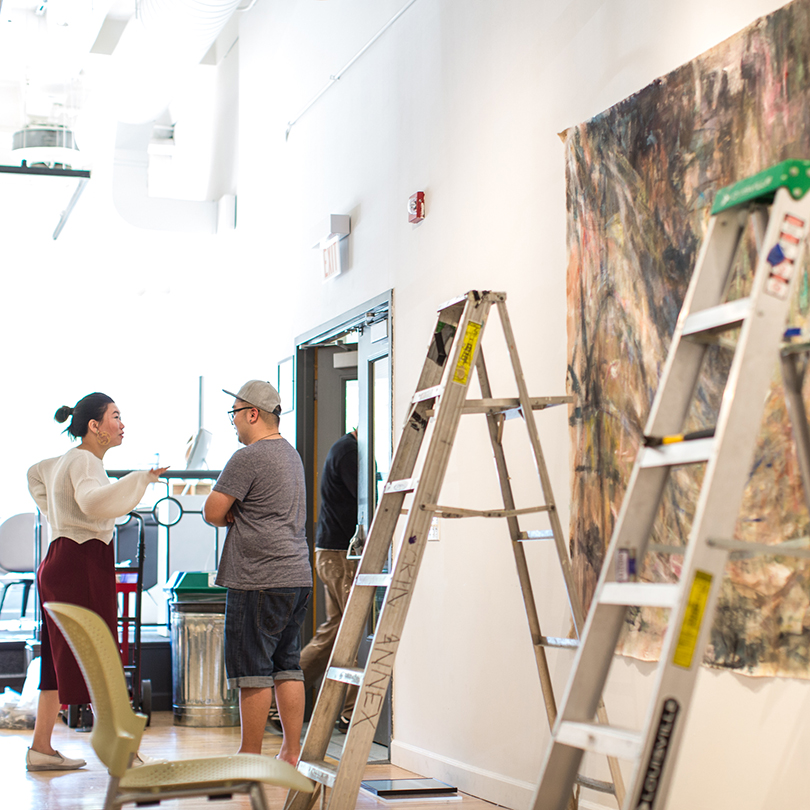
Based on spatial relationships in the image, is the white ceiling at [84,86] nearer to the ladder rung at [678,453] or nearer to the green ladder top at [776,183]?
the green ladder top at [776,183]

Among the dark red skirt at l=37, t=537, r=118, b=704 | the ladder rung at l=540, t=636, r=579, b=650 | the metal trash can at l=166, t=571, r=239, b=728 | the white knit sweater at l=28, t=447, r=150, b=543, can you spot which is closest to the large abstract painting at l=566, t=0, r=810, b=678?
the ladder rung at l=540, t=636, r=579, b=650

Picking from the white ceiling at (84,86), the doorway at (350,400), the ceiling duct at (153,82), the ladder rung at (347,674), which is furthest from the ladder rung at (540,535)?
the white ceiling at (84,86)

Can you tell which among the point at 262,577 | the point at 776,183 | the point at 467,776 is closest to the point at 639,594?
the point at 776,183

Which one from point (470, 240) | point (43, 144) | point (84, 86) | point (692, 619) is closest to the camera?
point (692, 619)

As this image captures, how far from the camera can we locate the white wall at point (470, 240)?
2752mm

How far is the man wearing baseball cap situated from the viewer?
368cm

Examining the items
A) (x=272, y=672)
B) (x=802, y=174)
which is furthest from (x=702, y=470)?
(x=272, y=672)

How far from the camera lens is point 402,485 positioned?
9.11ft

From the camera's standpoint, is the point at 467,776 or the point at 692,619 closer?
the point at 692,619

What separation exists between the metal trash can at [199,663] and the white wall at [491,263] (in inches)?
57.4

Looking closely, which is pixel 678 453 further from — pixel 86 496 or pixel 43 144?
pixel 43 144

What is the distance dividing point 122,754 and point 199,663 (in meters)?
3.72

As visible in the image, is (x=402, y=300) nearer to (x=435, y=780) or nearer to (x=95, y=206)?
(x=435, y=780)

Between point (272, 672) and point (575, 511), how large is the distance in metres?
1.36
